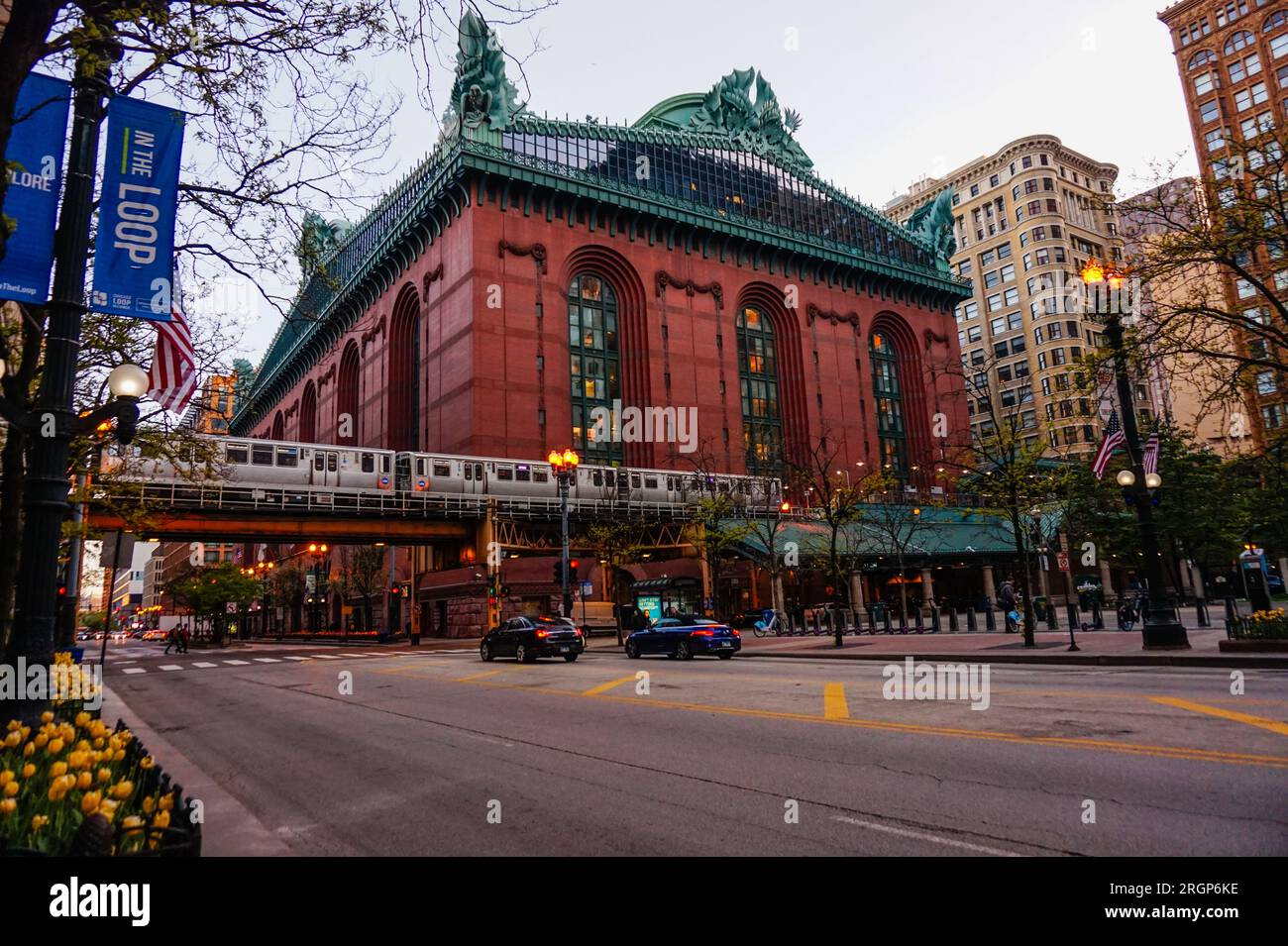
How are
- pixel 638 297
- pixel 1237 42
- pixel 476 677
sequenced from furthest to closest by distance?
pixel 1237 42 < pixel 638 297 < pixel 476 677

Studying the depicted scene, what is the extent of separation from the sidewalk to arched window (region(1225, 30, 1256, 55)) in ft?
255

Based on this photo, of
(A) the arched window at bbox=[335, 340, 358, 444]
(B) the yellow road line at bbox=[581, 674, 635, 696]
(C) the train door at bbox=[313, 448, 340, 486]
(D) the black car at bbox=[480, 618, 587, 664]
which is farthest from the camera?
(A) the arched window at bbox=[335, 340, 358, 444]

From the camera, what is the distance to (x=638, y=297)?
6084 cm

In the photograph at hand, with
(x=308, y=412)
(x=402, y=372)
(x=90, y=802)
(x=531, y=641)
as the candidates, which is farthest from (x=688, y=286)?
(x=90, y=802)

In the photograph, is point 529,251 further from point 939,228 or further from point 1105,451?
point 939,228

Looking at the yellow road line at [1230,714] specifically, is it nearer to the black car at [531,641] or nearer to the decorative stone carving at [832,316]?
the black car at [531,641]

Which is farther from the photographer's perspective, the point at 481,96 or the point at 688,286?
the point at 688,286

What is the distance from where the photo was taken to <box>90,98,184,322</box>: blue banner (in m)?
6.91

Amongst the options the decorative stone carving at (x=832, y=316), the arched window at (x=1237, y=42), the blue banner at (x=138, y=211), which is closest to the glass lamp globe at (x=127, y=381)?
the blue banner at (x=138, y=211)

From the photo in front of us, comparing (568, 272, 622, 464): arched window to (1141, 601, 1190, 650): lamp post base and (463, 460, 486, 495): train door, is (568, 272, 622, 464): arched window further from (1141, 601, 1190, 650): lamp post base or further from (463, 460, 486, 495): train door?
(1141, 601, 1190, 650): lamp post base

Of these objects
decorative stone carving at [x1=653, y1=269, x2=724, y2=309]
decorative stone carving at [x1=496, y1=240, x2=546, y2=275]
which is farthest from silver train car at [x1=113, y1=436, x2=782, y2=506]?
decorative stone carving at [x1=653, y1=269, x2=724, y2=309]

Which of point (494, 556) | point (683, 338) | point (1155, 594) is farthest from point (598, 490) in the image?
point (1155, 594)

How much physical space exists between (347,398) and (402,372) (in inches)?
672
